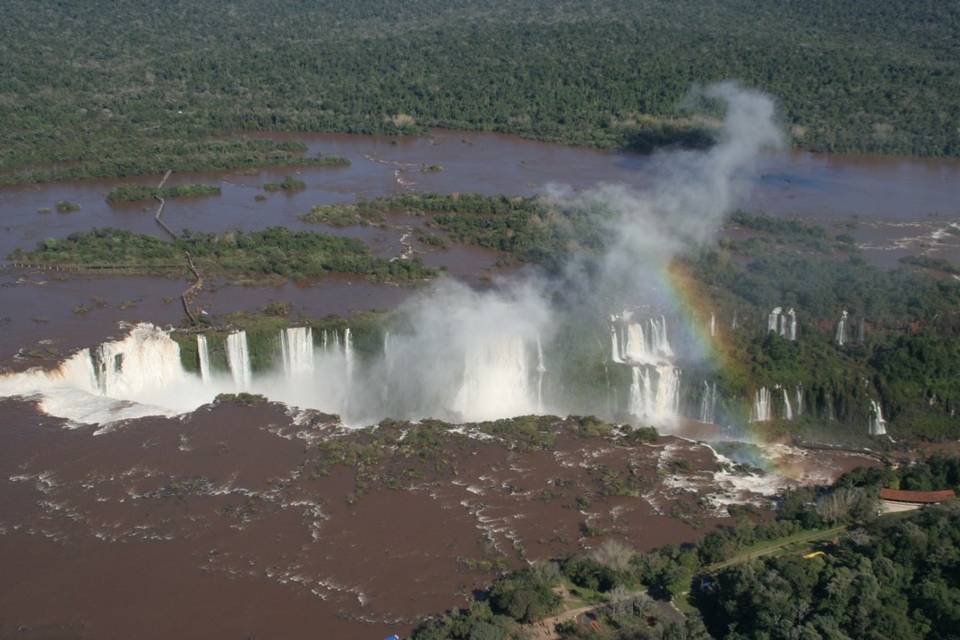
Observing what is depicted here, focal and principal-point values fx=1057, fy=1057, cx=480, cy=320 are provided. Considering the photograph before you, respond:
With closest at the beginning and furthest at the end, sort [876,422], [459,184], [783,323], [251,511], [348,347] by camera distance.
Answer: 1. [251,511]
2. [876,422]
3. [348,347]
4. [783,323]
5. [459,184]

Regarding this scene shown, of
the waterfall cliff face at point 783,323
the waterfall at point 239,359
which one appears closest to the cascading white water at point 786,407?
the waterfall cliff face at point 783,323

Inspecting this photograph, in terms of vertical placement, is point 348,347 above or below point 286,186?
below

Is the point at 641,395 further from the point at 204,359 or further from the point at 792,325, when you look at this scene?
the point at 204,359

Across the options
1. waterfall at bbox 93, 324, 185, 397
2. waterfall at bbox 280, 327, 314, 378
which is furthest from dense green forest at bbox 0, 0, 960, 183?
waterfall at bbox 280, 327, 314, 378

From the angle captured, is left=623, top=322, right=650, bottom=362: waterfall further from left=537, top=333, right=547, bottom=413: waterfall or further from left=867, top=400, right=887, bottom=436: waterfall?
left=867, top=400, right=887, bottom=436: waterfall

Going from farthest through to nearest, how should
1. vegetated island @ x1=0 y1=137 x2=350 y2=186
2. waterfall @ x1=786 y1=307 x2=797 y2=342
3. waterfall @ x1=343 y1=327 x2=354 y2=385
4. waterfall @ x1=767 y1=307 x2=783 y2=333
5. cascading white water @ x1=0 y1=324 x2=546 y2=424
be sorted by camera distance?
vegetated island @ x1=0 y1=137 x2=350 y2=186 → waterfall @ x1=767 y1=307 x2=783 y2=333 → waterfall @ x1=786 y1=307 x2=797 y2=342 → waterfall @ x1=343 y1=327 x2=354 y2=385 → cascading white water @ x1=0 y1=324 x2=546 y2=424

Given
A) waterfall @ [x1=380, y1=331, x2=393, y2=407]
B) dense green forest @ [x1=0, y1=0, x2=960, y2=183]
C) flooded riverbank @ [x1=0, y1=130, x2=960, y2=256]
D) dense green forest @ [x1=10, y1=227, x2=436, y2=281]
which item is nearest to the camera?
waterfall @ [x1=380, y1=331, x2=393, y2=407]

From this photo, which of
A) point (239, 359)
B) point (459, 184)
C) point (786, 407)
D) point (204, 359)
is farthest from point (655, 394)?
point (459, 184)

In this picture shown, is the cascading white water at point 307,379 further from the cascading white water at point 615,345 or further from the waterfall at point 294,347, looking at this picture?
the cascading white water at point 615,345
